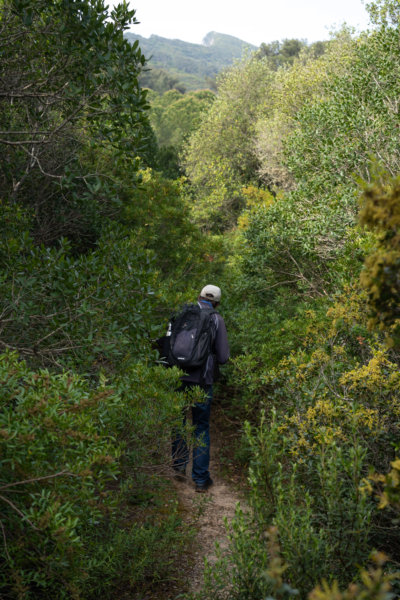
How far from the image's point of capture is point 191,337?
4.96 m

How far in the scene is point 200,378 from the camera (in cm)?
497

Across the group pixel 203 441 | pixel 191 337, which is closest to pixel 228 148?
pixel 191 337

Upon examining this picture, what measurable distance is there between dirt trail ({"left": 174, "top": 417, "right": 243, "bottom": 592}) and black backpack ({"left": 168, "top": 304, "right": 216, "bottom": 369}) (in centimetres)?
136

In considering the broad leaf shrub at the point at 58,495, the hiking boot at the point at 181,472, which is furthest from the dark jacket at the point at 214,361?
the broad leaf shrub at the point at 58,495

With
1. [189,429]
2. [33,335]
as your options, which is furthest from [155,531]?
[33,335]

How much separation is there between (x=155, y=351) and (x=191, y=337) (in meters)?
0.65

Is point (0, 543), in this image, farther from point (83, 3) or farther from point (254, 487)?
point (83, 3)

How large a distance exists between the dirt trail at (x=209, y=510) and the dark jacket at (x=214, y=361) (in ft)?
3.84


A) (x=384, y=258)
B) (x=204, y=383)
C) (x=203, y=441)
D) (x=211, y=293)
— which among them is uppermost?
(x=384, y=258)

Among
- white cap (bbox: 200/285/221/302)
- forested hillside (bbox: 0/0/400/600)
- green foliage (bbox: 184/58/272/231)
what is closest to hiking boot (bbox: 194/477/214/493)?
forested hillside (bbox: 0/0/400/600)

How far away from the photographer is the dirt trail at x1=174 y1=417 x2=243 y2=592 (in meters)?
3.80

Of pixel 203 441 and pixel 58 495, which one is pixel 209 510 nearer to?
pixel 203 441

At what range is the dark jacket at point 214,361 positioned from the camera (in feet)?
16.3

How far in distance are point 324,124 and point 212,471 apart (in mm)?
6091
